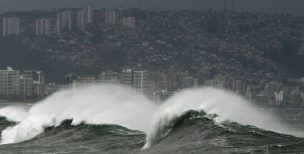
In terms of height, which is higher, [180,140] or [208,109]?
[208,109]

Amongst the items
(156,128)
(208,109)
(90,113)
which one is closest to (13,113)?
(90,113)

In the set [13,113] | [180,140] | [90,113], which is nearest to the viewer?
[180,140]

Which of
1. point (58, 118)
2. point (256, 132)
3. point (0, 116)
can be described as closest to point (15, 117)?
point (0, 116)

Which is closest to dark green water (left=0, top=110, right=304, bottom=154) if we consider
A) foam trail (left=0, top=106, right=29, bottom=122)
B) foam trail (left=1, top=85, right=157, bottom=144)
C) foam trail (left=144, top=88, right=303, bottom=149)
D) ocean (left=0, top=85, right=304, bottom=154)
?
ocean (left=0, top=85, right=304, bottom=154)

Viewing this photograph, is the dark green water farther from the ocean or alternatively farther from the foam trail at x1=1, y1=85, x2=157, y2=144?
the foam trail at x1=1, y1=85, x2=157, y2=144

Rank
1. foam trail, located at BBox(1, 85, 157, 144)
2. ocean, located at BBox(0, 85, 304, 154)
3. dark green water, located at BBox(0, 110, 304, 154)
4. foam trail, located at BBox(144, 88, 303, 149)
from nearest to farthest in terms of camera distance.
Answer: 1. dark green water, located at BBox(0, 110, 304, 154)
2. ocean, located at BBox(0, 85, 304, 154)
3. foam trail, located at BBox(144, 88, 303, 149)
4. foam trail, located at BBox(1, 85, 157, 144)

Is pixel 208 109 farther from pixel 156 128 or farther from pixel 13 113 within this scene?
pixel 13 113

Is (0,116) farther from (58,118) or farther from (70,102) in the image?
(58,118)

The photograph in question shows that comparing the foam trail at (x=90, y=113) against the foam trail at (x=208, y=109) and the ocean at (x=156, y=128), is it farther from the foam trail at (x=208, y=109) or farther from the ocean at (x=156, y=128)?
the foam trail at (x=208, y=109)
